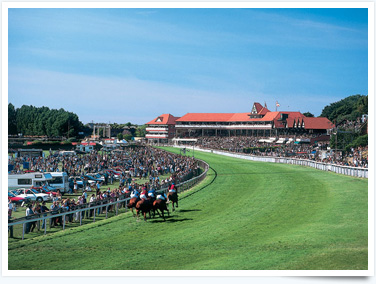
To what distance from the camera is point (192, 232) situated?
13578 millimetres

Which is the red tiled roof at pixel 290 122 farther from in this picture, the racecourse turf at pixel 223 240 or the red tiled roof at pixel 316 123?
the racecourse turf at pixel 223 240

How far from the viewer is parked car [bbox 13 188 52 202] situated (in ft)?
75.5

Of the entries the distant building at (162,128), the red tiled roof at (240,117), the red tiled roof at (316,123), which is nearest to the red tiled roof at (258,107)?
the red tiled roof at (240,117)

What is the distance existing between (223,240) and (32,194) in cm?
1446

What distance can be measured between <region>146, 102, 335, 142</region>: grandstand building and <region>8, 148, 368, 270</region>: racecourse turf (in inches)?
2443

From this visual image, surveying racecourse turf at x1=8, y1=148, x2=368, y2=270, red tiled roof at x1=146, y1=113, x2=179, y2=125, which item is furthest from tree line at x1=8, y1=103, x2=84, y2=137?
red tiled roof at x1=146, y1=113, x2=179, y2=125

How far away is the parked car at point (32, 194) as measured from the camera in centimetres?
2300

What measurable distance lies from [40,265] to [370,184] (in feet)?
30.9

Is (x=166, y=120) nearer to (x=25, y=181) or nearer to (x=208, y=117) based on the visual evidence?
(x=208, y=117)

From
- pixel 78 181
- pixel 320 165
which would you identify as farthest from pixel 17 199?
pixel 320 165

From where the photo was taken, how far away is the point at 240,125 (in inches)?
4050

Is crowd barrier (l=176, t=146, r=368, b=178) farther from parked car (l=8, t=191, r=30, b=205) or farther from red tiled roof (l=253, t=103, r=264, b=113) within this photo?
red tiled roof (l=253, t=103, r=264, b=113)

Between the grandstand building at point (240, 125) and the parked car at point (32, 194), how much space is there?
200ft
